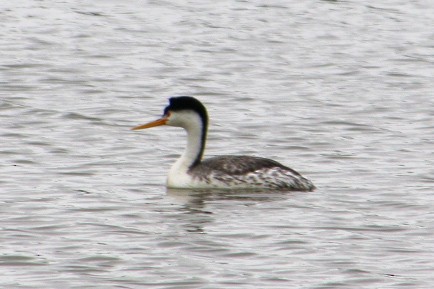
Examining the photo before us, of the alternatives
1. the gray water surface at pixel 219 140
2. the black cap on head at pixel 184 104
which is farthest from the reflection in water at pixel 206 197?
the black cap on head at pixel 184 104

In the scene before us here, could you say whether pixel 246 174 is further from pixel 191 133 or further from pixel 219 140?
pixel 219 140

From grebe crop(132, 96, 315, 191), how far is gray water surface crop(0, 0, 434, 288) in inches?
6.1

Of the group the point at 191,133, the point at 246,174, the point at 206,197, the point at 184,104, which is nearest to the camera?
the point at 206,197

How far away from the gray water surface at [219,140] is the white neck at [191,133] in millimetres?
419

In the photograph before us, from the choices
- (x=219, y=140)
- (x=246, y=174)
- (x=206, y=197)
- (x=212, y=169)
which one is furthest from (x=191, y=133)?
(x=219, y=140)

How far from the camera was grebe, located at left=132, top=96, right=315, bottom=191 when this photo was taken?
16094 mm

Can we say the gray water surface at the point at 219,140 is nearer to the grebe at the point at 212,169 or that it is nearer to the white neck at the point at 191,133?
the grebe at the point at 212,169

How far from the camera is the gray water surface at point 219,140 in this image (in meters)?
12.6

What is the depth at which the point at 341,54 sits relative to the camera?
26219mm

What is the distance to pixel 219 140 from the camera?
1928 cm

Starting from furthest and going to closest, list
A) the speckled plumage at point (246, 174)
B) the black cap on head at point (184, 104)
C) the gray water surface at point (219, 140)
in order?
the black cap on head at point (184, 104) → the speckled plumage at point (246, 174) → the gray water surface at point (219, 140)

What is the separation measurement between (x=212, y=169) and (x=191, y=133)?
62 cm

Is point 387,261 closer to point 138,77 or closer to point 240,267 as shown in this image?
point 240,267

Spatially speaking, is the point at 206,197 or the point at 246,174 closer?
the point at 206,197
